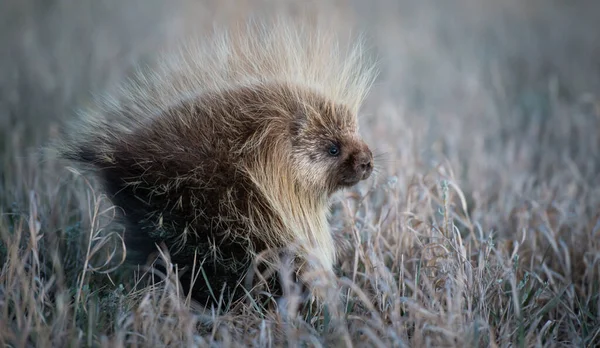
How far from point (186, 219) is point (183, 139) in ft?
1.13

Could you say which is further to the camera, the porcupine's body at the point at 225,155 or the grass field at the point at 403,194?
the porcupine's body at the point at 225,155

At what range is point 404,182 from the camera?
435 cm

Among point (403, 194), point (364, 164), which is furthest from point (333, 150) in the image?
point (403, 194)

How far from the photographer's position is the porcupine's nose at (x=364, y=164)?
308cm

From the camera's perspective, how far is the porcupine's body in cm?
280

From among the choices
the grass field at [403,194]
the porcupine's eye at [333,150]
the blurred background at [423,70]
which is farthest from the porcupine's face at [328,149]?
the blurred background at [423,70]

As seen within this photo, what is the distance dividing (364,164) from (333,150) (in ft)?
0.53

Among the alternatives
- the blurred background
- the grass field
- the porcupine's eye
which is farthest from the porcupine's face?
the blurred background

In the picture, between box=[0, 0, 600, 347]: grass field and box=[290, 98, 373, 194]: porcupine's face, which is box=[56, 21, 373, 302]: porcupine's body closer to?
box=[290, 98, 373, 194]: porcupine's face

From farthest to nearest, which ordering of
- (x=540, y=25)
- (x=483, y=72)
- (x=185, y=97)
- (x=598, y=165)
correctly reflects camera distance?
(x=540, y=25) < (x=483, y=72) < (x=598, y=165) < (x=185, y=97)

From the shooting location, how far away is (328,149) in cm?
309

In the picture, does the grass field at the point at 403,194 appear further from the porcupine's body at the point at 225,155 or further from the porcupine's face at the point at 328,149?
the porcupine's face at the point at 328,149

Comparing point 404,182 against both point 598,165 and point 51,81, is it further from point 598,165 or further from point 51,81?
point 51,81

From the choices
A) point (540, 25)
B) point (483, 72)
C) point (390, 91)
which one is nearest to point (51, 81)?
point (390, 91)
